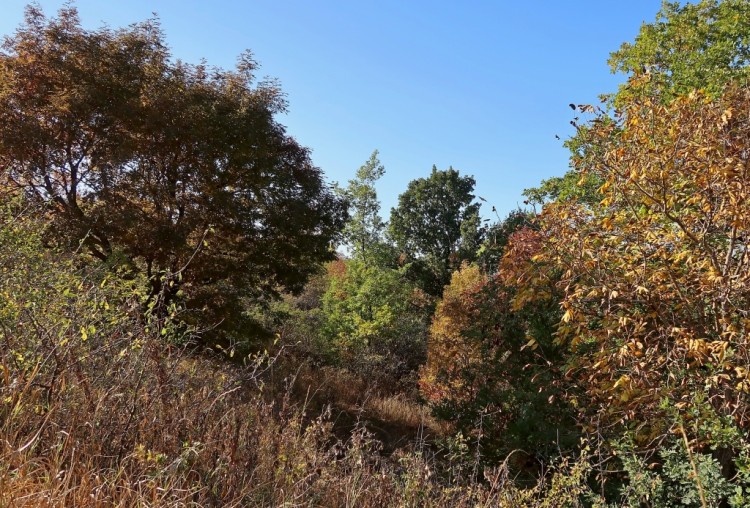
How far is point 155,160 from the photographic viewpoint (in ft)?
28.8

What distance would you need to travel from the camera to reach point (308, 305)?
23562mm

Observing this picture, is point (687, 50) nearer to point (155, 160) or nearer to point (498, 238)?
point (498, 238)

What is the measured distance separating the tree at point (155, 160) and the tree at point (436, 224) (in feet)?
54.2

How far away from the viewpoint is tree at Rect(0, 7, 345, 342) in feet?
25.6

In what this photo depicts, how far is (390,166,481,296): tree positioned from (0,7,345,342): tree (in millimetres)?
16514

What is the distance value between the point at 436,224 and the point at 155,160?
19898mm

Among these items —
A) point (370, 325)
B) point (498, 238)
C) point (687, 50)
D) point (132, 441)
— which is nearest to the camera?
point (132, 441)

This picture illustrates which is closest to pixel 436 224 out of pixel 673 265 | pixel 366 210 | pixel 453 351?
pixel 366 210

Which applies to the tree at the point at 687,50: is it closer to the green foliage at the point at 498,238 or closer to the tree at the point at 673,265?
the green foliage at the point at 498,238

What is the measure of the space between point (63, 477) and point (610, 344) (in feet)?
14.0

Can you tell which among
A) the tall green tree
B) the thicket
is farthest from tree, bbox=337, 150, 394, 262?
the thicket

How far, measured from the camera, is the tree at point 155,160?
7.81 meters

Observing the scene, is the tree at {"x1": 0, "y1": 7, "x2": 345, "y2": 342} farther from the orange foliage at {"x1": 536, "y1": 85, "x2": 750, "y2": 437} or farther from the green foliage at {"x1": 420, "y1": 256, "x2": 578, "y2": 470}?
the orange foliage at {"x1": 536, "y1": 85, "x2": 750, "y2": 437}

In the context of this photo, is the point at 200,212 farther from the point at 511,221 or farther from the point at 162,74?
the point at 511,221
